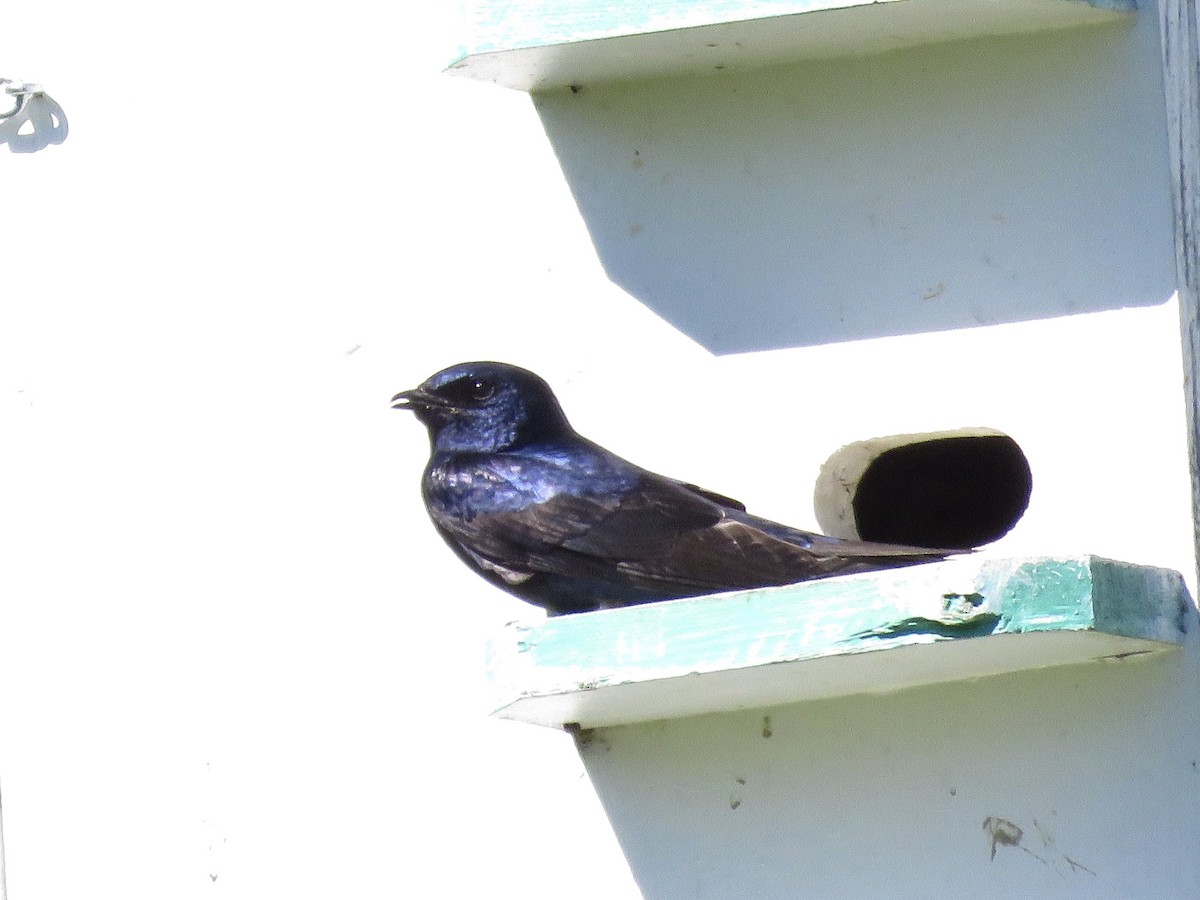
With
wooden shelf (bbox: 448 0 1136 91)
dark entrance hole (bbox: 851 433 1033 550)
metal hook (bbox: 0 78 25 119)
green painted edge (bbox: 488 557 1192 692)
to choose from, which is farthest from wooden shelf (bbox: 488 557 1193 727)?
dark entrance hole (bbox: 851 433 1033 550)

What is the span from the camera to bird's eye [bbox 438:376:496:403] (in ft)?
6.21

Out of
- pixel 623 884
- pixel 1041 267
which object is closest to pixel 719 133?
pixel 1041 267

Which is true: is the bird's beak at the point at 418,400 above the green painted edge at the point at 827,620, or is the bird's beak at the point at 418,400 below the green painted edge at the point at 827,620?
above

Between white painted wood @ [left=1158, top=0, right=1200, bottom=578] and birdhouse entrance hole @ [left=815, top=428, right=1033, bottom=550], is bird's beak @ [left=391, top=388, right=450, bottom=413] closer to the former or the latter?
white painted wood @ [left=1158, top=0, right=1200, bottom=578]

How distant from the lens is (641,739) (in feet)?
6.09

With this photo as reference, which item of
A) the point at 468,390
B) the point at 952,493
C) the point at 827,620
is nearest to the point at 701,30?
the point at 468,390

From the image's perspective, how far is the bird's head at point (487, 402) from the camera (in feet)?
6.19

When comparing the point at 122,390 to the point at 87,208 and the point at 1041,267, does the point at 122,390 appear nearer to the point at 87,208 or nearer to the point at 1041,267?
the point at 87,208

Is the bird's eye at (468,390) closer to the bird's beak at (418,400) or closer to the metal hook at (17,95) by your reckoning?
the bird's beak at (418,400)

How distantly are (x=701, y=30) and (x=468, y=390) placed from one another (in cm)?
33

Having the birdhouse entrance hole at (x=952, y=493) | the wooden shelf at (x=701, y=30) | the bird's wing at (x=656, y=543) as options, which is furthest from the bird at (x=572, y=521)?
the birdhouse entrance hole at (x=952, y=493)

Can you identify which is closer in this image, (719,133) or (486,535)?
(486,535)

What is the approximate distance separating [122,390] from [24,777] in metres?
0.31

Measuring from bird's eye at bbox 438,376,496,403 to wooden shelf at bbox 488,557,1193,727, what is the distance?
29cm
